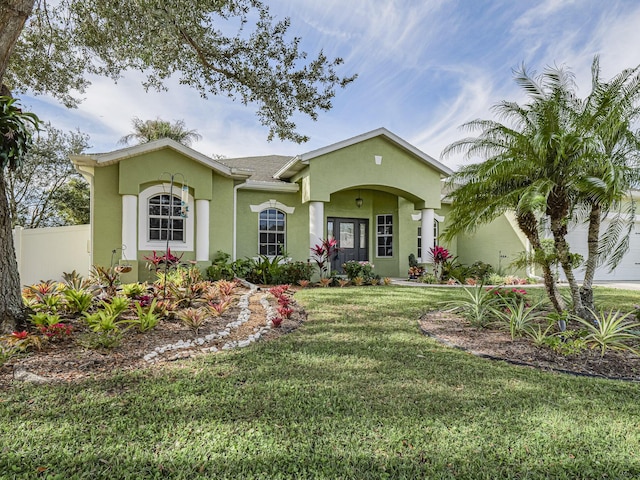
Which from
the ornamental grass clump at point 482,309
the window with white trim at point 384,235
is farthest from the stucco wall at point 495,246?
the ornamental grass clump at point 482,309

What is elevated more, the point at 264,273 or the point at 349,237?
the point at 349,237

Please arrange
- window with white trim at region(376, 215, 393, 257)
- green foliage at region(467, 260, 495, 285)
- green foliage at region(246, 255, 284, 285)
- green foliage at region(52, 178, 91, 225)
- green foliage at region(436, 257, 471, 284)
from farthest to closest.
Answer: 1. green foliage at region(52, 178, 91, 225)
2. window with white trim at region(376, 215, 393, 257)
3. green foliage at region(467, 260, 495, 285)
4. green foliage at region(436, 257, 471, 284)
5. green foliage at region(246, 255, 284, 285)

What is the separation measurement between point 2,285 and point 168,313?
209cm

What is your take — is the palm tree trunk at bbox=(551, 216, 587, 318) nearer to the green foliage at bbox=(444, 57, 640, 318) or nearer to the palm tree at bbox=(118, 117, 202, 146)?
the green foliage at bbox=(444, 57, 640, 318)

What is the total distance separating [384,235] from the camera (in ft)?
49.6

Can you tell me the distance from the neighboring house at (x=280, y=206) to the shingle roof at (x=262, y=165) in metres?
0.05

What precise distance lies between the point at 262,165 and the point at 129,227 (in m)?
7.06

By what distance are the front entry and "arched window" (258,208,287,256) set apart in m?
2.11

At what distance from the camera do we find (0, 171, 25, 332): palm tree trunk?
452 cm

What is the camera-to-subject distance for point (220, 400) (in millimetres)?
2951

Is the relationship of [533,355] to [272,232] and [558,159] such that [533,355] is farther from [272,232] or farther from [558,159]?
[272,232]

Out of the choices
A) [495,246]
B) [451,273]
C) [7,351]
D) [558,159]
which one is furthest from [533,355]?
[495,246]

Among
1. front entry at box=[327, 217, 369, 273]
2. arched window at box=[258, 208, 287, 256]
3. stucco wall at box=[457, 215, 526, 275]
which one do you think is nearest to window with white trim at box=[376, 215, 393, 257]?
front entry at box=[327, 217, 369, 273]

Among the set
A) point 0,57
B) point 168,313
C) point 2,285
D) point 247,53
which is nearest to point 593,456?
point 168,313
